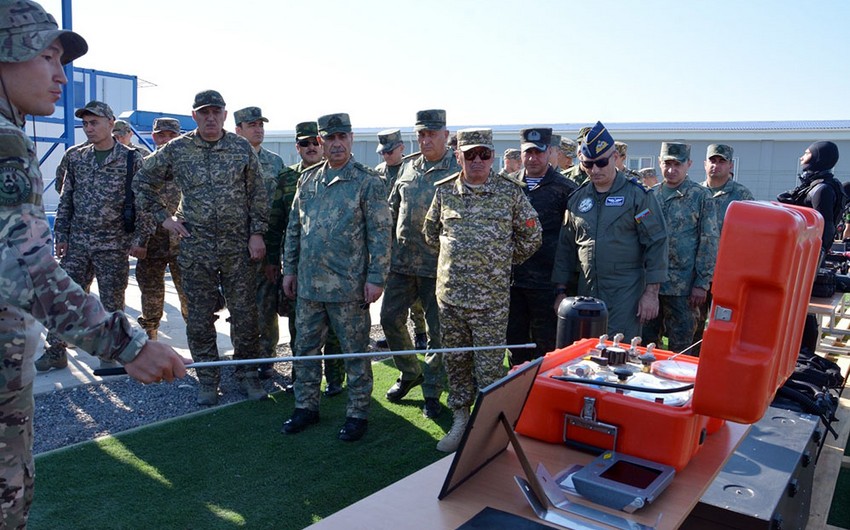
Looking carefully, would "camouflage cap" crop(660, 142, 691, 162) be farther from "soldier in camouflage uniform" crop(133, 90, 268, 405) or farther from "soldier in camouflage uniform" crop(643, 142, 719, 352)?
"soldier in camouflage uniform" crop(133, 90, 268, 405)

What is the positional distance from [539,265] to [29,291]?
3.54 metres

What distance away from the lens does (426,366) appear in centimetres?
472

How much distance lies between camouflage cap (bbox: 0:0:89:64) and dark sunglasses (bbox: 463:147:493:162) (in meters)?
2.37

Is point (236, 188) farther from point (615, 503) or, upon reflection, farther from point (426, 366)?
point (615, 503)

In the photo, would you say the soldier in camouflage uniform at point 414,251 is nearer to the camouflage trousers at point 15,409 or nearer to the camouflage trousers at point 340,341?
the camouflage trousers at point 340,341

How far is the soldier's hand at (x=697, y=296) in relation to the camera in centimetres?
521

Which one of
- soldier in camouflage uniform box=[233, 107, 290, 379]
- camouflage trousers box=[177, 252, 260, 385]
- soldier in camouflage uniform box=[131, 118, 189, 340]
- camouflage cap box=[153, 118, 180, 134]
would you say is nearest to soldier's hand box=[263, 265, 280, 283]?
soldier in camouflage uniform box=[233, 107, 290, 379]

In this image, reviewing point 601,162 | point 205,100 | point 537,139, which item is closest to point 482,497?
point 601,162

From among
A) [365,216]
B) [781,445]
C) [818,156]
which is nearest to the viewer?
[781,445]

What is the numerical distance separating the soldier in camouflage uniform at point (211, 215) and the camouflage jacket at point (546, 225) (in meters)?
1.95

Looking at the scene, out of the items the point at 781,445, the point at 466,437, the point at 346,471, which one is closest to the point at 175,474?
the point at 346,471

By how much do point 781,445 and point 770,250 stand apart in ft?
3.87

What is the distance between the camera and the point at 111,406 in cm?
477

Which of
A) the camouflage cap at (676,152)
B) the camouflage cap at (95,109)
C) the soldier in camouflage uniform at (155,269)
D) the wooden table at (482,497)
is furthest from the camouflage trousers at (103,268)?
the camouflage cap at (676,152)
